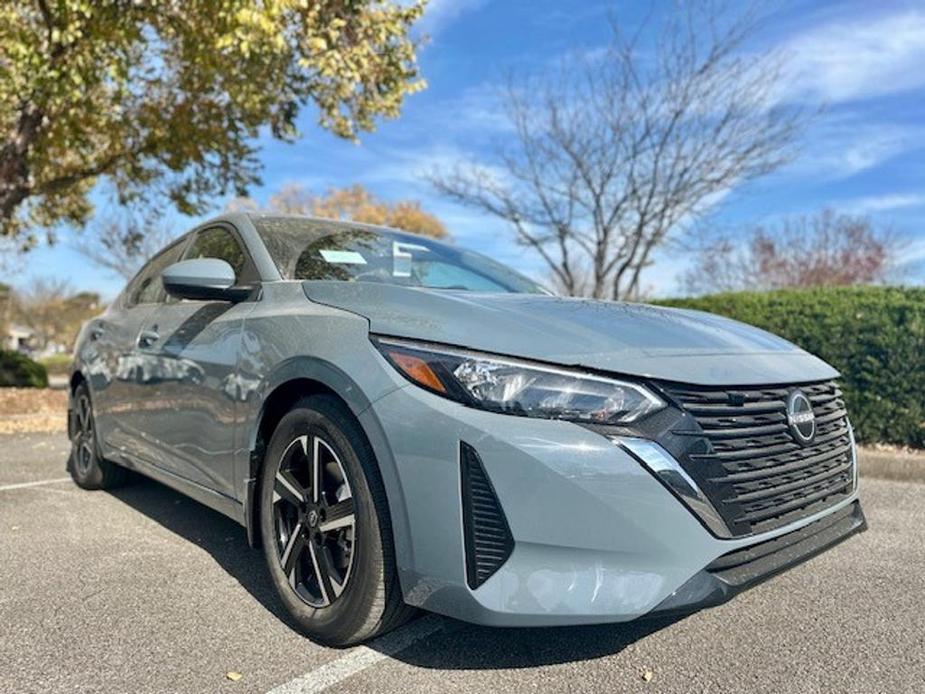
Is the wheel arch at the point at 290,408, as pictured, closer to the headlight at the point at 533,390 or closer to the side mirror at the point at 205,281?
the headlight at the point at 533,390

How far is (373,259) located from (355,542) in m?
1.50

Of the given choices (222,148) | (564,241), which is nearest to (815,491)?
(222,148)

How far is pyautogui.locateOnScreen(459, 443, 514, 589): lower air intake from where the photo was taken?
1874 mm

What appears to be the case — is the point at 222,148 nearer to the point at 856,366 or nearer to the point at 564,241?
the point at 564,241

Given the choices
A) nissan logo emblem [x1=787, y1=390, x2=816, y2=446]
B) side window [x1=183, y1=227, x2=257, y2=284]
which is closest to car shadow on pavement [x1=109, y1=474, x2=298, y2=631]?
side window [x1=183, y1=227, x2=257, y2=284]

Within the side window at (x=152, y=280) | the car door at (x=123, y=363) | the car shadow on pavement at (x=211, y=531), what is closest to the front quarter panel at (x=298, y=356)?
the car shadow on pavement at (x=211, y=531)

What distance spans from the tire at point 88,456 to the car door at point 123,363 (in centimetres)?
22

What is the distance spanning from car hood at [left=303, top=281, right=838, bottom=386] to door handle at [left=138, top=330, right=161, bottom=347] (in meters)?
1.23

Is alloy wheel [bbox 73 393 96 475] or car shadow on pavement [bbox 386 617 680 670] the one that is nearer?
car shadow on pavement [bbox 386 617 680 670]

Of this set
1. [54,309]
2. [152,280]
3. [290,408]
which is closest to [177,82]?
[152,280]

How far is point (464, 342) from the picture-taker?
205cm

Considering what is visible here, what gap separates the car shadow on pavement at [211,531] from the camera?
2851mm

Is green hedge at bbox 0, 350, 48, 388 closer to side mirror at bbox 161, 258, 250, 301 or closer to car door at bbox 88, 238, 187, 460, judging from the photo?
car door at bbox 88, 238, 187, 460

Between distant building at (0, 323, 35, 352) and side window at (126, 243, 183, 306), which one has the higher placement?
side window at (126, 243, 183, 306)
